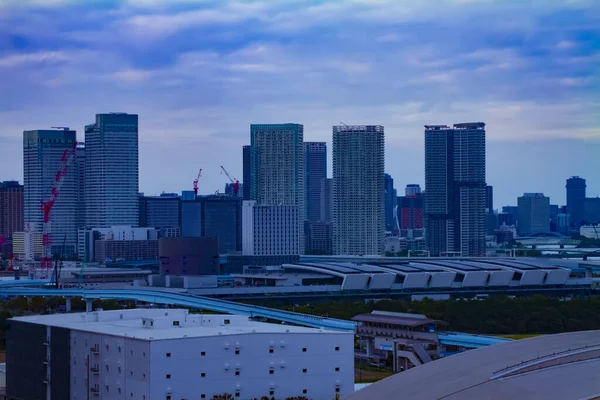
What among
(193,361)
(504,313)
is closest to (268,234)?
(504,313)

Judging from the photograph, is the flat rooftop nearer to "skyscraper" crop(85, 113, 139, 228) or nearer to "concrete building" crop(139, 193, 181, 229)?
"skyscraper" crop(85, 113, 139, 228)

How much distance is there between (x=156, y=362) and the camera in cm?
2495

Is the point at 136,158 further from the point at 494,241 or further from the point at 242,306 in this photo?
the point at 242,306

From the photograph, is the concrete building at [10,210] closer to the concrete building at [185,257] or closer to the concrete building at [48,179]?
the concrete building at [48,179]

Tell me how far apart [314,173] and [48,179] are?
47.2m

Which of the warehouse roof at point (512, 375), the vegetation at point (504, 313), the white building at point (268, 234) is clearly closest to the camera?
the warehouse roof at point (512, 375)

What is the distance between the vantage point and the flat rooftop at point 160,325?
87.2 feet

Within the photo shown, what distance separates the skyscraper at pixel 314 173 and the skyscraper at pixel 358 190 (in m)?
38.0

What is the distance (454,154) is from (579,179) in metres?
53.5

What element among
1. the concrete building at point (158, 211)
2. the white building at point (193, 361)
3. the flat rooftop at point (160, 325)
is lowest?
the white building at point (193, 361)

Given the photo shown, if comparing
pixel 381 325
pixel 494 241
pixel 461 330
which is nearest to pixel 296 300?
pixel 461 330

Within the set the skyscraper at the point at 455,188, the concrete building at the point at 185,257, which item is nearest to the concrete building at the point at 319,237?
the skyscraper at the point at 455,188

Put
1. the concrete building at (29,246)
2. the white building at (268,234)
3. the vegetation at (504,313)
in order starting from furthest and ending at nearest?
1. the concrete building at (29,246)
2. the white building at (268,234)
3. the vegetation at (504,313)

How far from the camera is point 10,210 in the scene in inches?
6309
